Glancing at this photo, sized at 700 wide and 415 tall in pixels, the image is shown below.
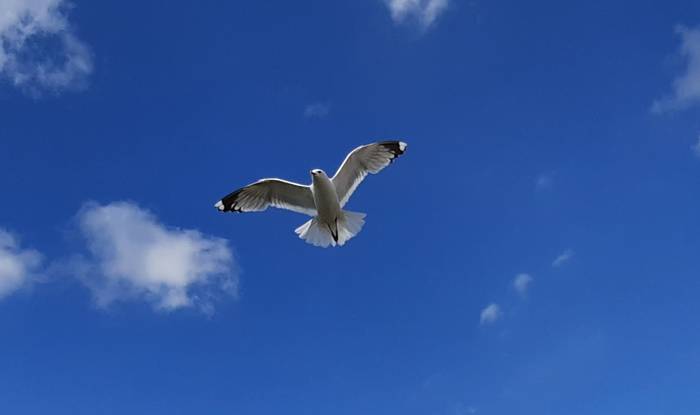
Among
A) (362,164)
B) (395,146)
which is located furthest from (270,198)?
(395,146)

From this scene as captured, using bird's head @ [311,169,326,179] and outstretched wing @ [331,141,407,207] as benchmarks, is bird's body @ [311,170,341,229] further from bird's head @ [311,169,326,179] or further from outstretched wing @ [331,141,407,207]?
outstretched wing @ [331,141,407,207]

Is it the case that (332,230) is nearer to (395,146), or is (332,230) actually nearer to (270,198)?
(270,198)

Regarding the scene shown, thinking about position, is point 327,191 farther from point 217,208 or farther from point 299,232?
point 217,208

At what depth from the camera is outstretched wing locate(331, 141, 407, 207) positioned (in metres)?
15.4

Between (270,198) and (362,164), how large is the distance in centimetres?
202

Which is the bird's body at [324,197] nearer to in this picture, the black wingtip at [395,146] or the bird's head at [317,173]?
the bird's head at [317,173]

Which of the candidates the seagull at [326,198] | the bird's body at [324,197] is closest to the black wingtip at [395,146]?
the seagull at [326,198]

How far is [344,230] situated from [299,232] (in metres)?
0.89

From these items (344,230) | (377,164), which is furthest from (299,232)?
(377,164)

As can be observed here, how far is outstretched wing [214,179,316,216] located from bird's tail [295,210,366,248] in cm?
40

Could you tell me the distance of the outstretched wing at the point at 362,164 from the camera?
1543 centimetres

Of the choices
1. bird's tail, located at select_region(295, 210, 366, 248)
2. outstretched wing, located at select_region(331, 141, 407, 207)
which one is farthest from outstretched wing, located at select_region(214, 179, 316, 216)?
outstretched wing, located at select_region(331, 141, 407, 207)

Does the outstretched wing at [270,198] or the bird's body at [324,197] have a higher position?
the outstretched wing at [270,198]

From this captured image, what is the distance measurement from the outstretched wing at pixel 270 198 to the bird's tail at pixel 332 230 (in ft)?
1.32
